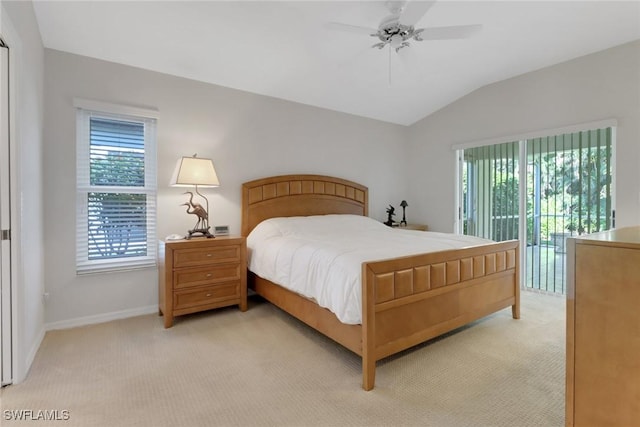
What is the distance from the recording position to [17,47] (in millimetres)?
2018

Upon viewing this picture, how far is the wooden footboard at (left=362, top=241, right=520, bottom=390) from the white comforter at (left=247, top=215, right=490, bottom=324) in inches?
5.0

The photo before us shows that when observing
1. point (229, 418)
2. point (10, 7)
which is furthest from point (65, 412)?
point (10, 7)

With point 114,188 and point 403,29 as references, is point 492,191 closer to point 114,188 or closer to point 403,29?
point 403,29

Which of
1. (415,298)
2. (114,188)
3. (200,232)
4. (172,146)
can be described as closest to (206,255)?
(200,232)

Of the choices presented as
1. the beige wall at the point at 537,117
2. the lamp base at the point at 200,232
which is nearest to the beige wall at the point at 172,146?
the lamp base at the point at 200,232

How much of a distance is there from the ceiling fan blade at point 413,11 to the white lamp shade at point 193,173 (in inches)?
85.8

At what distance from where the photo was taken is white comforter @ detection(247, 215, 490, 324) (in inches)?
81.7

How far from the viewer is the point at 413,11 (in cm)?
216

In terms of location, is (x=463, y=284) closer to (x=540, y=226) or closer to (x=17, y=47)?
(x=540, y=226)

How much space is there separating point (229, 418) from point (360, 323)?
35.4 inches

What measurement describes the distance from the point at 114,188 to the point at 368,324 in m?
2.76

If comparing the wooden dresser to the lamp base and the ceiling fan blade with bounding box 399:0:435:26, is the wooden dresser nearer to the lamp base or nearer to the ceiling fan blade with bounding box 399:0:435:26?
the ceiling fan blade with bounding box 399:0:435:26

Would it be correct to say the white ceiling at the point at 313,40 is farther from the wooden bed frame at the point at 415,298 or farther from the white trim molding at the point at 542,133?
the wooden bed frame at the point at 415,298

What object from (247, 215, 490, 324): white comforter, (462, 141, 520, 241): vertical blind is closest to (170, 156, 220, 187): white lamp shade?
(247, 215, 490, 324): white comforter
